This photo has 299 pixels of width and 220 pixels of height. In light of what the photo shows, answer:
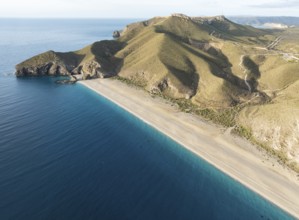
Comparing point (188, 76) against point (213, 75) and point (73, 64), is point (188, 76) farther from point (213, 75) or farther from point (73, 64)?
point (73, 64)

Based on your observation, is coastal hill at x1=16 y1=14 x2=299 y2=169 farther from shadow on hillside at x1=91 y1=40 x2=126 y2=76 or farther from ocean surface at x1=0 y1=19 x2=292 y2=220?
ocean surface at x1=0 y1=19 x2=292 y2=220

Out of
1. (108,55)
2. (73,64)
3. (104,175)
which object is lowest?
(73,64)

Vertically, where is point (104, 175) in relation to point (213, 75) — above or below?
above

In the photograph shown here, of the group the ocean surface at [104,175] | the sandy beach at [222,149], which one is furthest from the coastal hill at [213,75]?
the ocean surface at [104,175]

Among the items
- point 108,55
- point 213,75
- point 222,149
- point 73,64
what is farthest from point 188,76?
point 73,64

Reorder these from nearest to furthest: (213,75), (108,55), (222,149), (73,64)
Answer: (222,149)
(213,75)
(73,64)
(108,55)

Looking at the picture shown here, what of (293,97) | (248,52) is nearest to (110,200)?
(293,97)

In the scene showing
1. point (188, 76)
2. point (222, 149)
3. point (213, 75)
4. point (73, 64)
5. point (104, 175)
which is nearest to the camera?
point (104, 175)

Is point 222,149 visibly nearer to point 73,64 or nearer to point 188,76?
point 188,76

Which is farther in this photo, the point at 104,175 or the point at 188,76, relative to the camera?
the point at 188,76

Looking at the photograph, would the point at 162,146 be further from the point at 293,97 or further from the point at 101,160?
the point at 293,97
